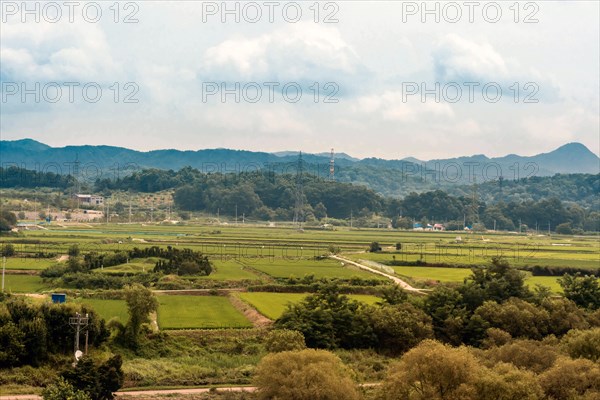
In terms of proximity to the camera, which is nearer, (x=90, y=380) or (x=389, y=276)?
(x=90, y=380)

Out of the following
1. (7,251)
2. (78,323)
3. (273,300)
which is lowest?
(273,300)

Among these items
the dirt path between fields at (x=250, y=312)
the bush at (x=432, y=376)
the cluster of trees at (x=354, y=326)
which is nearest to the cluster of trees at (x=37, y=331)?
the dirt path between fields at (x=250, y=312)

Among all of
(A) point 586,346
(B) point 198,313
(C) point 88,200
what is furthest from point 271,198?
(A) point 586,346

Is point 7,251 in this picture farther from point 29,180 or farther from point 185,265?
point 29,180

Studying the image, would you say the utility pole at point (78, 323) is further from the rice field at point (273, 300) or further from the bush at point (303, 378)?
the rice field at point (273, 300)

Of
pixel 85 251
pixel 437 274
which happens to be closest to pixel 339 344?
pixel 437 274

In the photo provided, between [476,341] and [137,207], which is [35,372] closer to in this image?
[476,341]

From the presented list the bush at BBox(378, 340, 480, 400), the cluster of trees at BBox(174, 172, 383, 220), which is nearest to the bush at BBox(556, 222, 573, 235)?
the cluster of trees at BBox(174, 172, 383, 220)

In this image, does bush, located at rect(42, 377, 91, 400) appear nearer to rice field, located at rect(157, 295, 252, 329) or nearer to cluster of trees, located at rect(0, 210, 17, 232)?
rice field, located at rect(157, 295, 252, 329)

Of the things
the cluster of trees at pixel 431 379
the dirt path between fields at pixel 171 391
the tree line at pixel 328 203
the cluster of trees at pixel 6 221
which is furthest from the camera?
the tree line at pixel 328 203
